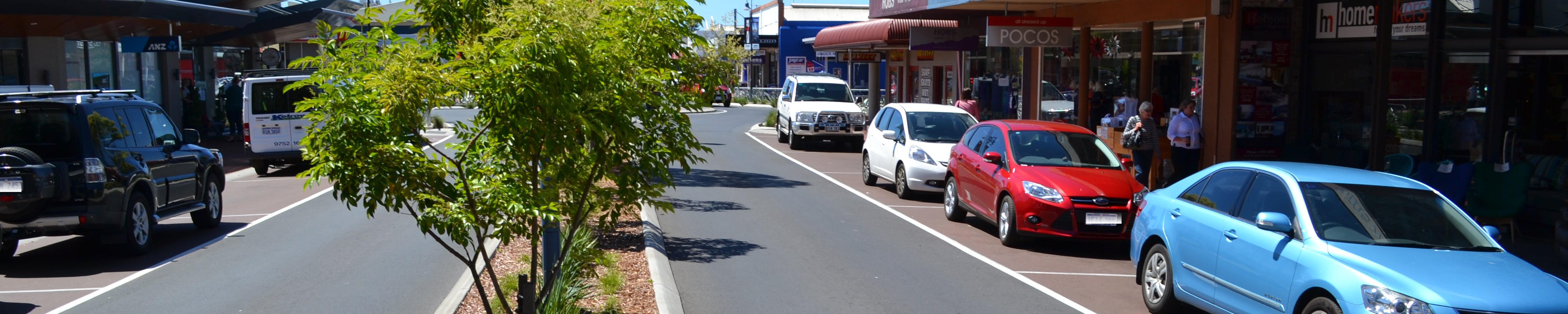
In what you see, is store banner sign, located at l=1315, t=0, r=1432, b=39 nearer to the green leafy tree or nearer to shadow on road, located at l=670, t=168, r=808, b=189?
shadow on road, located at l=670, t=168, r=808, b=189

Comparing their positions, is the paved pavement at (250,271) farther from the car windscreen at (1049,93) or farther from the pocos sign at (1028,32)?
the car windscreen at (1049,93)

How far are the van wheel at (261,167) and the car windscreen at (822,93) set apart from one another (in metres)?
12.1

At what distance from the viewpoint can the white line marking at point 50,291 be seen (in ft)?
29.1

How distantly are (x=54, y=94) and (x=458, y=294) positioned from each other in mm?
5461

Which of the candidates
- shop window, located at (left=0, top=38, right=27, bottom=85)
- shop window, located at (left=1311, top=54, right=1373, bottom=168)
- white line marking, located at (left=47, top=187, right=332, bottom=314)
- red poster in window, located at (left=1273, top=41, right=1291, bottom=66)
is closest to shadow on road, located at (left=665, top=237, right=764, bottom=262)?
A: white line marking, located at (left=47, top=187, right=332, bottom=314)

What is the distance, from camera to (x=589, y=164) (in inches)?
223

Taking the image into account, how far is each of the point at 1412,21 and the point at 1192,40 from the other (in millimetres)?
3657

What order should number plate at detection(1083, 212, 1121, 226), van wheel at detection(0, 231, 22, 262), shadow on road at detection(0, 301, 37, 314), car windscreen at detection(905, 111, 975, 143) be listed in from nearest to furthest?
shadow on road at detection(0, 301, 37, 314) → van wheel at detection(0, 231, 22, 262) → number plate at detection(1083, 212, 1121, 226) → car windscreen at detection(905, 111, 975, 143)

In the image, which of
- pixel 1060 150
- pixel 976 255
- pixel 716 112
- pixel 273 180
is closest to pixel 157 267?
pixel 976 255

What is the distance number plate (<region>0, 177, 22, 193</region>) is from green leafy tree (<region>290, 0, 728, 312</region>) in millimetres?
5385

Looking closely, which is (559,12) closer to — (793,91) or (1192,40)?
(1192,40)

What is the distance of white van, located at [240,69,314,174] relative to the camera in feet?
61.8

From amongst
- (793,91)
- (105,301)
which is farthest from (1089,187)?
(793,91)

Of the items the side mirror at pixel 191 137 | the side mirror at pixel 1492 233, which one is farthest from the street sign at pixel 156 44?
the side mirror at pixel 1492 233
